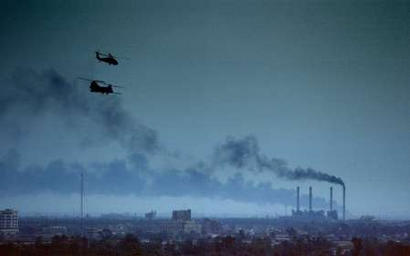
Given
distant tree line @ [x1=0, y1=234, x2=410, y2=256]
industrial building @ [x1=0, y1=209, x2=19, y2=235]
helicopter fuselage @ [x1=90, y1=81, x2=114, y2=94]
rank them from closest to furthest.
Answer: helicopter fuselage @ [x1=90, y1=81, x2=114, y2=94], distant tree line @ [x1=0, y1=234, x2=410, y2=256], industrial building @ [x1=0, y1=209, x2=19, y2=235]

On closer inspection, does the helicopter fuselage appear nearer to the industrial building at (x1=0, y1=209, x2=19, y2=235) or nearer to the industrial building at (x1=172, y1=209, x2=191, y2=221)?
the industrial building at (x1=0, y1=209, x2=19, y2=235)

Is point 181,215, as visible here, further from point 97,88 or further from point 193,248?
point 97,88

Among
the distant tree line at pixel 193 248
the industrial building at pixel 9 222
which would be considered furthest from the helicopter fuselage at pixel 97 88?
the industrial building at pixel 9 222

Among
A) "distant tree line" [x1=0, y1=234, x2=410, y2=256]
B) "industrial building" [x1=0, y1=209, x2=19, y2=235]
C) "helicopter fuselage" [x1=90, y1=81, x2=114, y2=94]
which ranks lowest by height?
"distant tree line" [x1=0, y1=234, x2=410, y2=256]

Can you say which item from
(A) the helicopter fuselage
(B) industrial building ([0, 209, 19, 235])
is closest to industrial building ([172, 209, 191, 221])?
(B) industrial building ([0, 209, 19, 235])

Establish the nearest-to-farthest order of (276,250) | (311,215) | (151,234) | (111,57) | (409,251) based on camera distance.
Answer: (111,57)
(409,251)
(276,250)
(151,234)
(311,215)

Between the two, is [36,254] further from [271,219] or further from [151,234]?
[271,219]

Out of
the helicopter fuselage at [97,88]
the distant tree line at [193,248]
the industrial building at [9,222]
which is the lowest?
the distant tree line at [193,248]

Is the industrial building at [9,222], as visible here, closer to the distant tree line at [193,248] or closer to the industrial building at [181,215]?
the distant tree line at [193,248]

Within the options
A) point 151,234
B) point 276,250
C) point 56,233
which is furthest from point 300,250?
point 56,233
